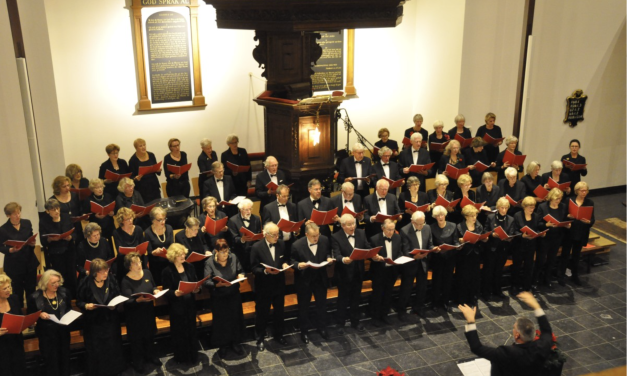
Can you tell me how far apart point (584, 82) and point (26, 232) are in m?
9.86

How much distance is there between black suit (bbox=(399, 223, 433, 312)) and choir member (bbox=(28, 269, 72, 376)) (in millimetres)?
3951

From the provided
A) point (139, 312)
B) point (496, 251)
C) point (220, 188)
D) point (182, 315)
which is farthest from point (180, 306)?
point (496, 251)

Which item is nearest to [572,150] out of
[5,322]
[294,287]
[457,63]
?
[457,63]

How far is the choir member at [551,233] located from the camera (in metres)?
8.37

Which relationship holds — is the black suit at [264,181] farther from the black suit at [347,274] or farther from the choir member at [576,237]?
the choir member at [576,237]

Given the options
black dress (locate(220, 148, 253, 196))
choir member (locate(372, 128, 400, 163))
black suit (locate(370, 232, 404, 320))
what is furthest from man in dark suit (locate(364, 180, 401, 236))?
black dress (locate(220, 148, 253, 196))

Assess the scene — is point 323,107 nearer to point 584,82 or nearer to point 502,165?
point 502,165

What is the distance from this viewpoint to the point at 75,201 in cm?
782

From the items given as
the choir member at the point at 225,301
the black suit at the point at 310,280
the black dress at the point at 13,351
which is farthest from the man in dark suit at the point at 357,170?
A: the black dress at the point at 13,351

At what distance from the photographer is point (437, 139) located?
34.0 ft

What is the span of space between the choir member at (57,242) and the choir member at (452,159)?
544 centimetres

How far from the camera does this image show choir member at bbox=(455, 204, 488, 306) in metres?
7.89

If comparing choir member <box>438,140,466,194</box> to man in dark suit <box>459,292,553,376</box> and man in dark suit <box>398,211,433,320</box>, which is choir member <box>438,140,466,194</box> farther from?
man in dark suit <box>459,292,553,376</box>

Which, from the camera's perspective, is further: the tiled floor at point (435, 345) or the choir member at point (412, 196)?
the choir member at point (412, 196)
